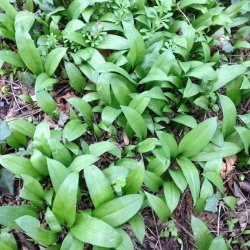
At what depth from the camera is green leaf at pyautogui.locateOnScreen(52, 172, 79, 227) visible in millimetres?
2051

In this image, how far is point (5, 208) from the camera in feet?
7.09

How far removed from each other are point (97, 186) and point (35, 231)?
17.2 inches

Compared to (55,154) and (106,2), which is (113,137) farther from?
(106,2)

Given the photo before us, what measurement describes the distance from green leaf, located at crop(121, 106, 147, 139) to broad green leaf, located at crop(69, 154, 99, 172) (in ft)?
1.23

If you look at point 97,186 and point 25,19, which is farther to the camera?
point 25,19

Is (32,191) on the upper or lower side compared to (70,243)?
upper

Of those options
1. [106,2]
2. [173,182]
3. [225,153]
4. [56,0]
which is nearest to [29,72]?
[56,0]

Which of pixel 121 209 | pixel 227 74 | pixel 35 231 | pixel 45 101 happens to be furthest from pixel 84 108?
pixel 227 74

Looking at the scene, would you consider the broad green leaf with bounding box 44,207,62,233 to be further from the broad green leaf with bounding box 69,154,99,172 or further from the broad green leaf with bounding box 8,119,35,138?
the broad green leaf with bounding box 8,119,35,138

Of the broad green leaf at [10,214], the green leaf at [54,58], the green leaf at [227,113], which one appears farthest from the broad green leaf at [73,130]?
the green leaf at [227,113]

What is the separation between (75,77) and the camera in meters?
2.79

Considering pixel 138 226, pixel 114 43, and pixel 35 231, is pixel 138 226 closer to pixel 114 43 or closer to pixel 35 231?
pixel 35 231

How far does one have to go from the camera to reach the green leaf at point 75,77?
2777 millimetres

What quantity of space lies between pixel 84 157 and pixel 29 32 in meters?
1.33
